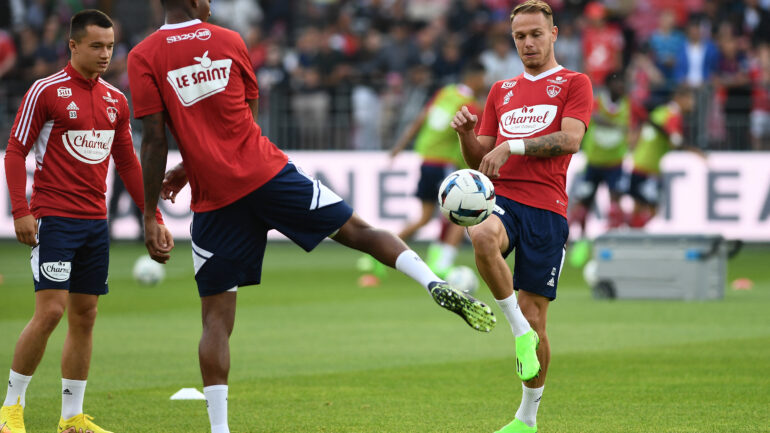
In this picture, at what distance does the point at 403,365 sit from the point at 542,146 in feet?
11.5

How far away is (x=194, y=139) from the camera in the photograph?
5.67 meters

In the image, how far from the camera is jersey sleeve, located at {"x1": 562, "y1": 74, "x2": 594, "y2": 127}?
258 inches

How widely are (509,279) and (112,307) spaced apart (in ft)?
27.6

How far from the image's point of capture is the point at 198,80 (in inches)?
222

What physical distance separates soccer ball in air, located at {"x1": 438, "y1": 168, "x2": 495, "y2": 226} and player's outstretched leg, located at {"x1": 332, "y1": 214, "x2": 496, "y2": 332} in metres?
0.55

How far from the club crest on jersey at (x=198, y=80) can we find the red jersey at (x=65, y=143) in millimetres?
1258

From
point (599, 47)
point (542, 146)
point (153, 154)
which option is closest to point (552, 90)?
point (542, 146)

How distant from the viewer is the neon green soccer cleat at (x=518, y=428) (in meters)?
6.50

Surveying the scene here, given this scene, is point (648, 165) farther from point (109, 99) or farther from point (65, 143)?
point (65, 143)

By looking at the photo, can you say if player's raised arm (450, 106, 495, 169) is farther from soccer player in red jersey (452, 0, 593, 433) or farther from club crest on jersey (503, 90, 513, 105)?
club crest on jersey (503, 90, 513, 105)

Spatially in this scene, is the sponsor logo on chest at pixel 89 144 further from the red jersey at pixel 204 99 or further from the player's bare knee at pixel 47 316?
the red jersey at pixel 204 99

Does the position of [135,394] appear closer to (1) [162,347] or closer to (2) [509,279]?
(1) [162,347]

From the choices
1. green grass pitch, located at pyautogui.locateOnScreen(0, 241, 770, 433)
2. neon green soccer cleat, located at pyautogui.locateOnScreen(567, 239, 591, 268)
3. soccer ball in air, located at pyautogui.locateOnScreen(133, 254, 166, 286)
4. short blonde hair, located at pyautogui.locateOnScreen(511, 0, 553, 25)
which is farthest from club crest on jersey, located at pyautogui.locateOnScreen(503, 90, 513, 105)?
neon green soccer cleat, located at pyautogui.locateOnScreen(567, 239, 591, 268)

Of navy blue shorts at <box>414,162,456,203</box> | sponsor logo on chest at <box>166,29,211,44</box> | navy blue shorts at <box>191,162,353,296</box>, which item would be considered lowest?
navy blue shorts at <box>414,162,456,203</box>
